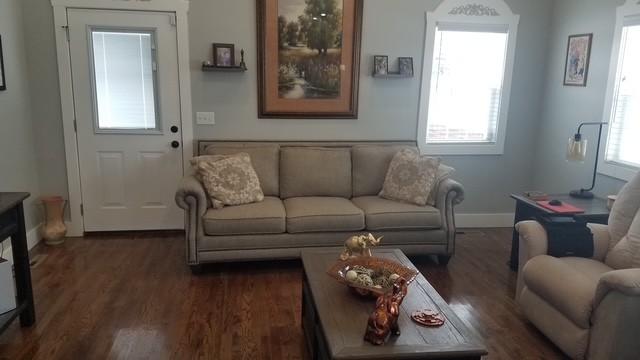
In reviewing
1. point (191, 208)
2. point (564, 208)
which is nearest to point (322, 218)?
point (191, 208)

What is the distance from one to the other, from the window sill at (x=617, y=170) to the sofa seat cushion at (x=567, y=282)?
1.18m

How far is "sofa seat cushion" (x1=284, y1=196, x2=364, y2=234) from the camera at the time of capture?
3.63 metres

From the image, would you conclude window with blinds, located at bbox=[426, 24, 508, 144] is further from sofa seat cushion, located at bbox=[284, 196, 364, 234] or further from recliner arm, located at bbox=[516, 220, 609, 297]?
recliner arm, located at bbox=[516, 220, 609, 297]

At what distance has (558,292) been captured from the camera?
2539mm

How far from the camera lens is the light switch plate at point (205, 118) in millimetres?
4336

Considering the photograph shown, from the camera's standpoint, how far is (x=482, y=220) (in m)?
4.91

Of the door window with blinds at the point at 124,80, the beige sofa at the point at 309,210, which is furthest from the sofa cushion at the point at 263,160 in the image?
the door window with blinds at the point at 124,80

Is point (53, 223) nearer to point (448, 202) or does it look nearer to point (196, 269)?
point (196, 269)

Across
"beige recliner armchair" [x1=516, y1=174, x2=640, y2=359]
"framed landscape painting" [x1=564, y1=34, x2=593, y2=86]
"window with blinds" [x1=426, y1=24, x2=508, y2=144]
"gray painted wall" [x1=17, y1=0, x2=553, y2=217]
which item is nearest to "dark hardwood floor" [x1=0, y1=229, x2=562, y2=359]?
"beige recliner armchair" [x1=516, y1=174, x2=640, y2=359]

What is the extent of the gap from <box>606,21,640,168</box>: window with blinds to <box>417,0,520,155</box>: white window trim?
1028mm

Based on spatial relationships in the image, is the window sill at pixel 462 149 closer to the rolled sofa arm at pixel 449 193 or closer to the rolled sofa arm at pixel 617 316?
the rolled sofa arm at pixel 449 193

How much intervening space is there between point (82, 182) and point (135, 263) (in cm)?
109

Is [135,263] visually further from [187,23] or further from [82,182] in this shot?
[187,23]

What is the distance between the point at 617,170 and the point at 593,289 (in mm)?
1736
